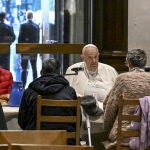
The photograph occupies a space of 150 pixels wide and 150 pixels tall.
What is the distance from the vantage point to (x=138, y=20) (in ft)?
23.5

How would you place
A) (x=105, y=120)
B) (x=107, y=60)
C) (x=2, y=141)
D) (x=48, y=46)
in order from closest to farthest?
(x=2, y=141) < (x=105, y=120) < (x=48, y=46) < (x=107, y=60)

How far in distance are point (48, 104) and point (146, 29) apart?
354 centimetres

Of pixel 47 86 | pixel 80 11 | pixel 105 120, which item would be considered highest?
pixel 80 11

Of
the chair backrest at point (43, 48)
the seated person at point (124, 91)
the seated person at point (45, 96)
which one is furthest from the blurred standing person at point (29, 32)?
the seated person at point (124, 91)

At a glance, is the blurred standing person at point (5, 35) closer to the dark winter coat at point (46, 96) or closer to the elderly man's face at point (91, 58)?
the elderly man's face at point (91, 58)

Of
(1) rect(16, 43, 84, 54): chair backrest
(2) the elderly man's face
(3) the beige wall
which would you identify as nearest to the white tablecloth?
(1) rect(16, 43, 84, 54): chair backrest

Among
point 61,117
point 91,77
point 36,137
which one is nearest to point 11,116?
point 61,117

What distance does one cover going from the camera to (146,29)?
718 cm

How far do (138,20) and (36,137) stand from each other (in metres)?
4.68

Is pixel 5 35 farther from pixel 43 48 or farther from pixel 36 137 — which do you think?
pixel 36 137

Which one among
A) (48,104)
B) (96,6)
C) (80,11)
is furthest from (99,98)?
(80,11)

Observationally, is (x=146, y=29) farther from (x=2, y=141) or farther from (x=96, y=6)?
(x=2, y=141)

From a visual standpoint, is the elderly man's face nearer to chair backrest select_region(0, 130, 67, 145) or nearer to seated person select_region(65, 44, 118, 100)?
seated person select_region(65, 44, 118, 100)

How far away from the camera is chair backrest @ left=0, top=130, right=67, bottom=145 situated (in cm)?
268
